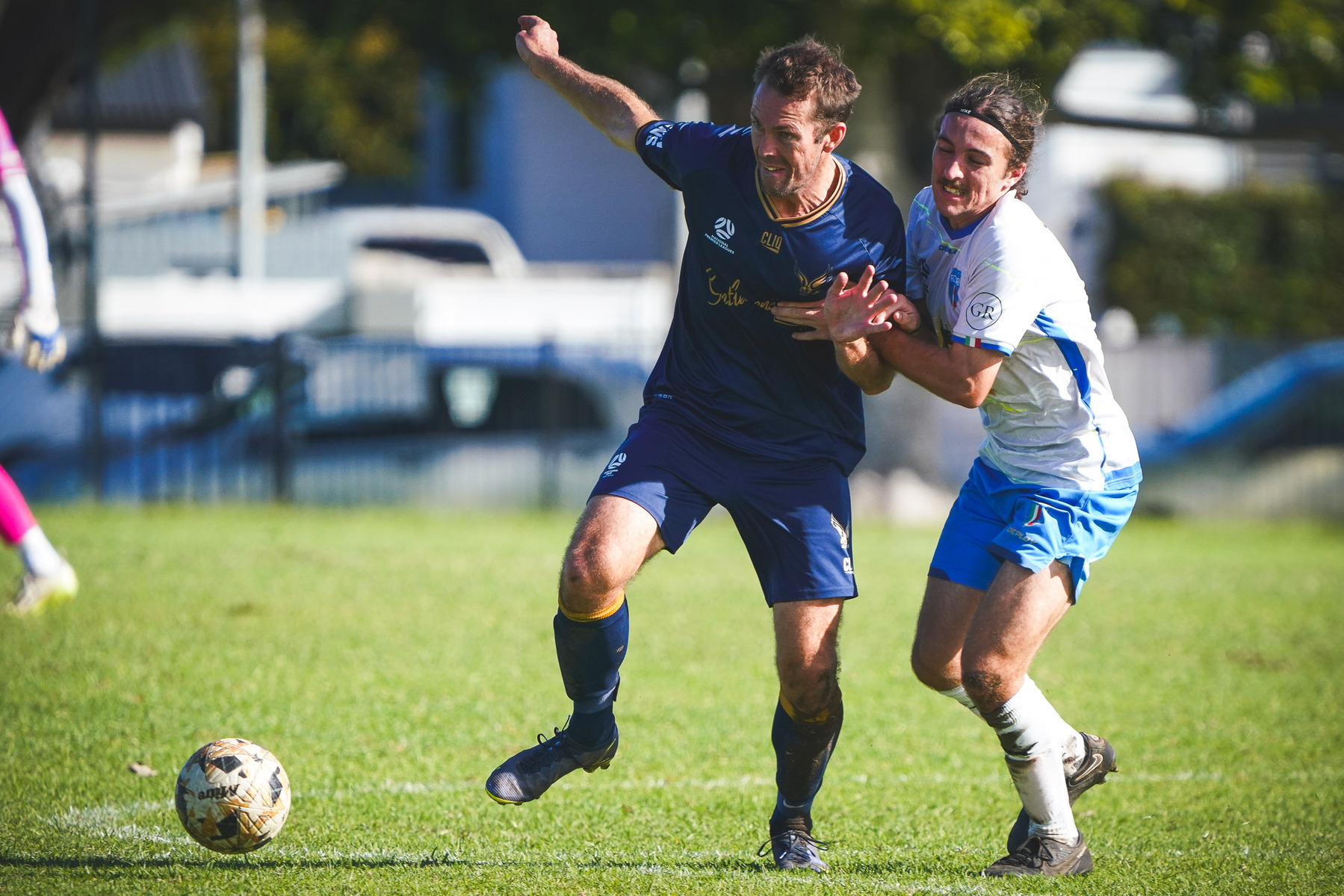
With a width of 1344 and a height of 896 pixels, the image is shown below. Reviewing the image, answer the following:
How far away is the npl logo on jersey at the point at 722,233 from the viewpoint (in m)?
4.49

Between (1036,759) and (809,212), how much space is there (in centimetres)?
193

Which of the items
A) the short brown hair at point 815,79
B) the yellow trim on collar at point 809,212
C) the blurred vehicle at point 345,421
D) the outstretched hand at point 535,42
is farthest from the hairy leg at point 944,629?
the blurred vehicle at point 345,421

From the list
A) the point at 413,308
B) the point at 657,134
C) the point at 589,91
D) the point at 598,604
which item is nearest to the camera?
the point at 598,604

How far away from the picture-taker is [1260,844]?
4.98 metres

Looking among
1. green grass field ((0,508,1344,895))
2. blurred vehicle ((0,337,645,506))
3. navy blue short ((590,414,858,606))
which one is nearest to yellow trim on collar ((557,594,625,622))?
navy blue short ((590,414,858,606))

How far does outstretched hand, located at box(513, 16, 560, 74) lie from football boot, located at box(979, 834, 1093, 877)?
Answer: 3.21 metres

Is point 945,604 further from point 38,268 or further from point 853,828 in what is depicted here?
point 38,268

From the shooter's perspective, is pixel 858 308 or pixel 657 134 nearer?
pixel 858 308

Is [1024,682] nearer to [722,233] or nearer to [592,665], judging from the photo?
[592,665]

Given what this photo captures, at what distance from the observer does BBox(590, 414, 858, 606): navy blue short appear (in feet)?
14.7

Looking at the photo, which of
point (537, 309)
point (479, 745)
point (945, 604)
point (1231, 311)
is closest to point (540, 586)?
A: point (479, 745)

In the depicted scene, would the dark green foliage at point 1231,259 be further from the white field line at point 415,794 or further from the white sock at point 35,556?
the white sock at point 35,556

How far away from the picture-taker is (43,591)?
5.68m

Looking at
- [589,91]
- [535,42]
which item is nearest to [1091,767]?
[589,91]
